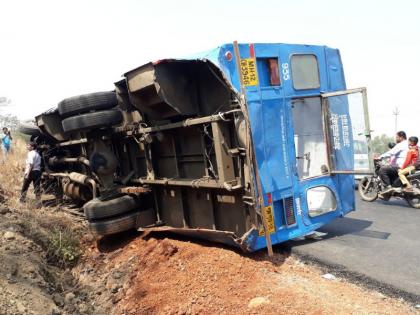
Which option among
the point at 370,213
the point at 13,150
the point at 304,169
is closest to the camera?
the point at 304,169

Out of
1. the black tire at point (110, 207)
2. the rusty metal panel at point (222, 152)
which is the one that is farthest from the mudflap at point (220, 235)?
the rusty metal panel at point (222, 152)

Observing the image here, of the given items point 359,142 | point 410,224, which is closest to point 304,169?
point 359,142

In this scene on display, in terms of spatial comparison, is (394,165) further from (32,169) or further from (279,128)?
(32,169)

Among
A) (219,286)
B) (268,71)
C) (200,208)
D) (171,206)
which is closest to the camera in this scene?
(219,286)

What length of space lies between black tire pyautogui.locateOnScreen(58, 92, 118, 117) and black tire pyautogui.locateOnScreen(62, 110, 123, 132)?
0.10 metres

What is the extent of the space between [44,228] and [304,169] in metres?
4.46

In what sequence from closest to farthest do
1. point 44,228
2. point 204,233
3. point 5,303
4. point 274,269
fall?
point 5,303 < point 274,269 < point 204,233 < point 44,228

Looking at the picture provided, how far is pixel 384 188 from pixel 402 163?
65 centimetres

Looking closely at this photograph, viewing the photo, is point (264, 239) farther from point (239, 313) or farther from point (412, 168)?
point (412, 168)

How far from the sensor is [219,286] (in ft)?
13.7

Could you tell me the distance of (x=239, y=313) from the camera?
11.9 ft

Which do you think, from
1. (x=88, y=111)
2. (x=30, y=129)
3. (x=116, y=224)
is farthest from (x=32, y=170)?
(x=116, y=224)

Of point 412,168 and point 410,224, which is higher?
A: point 412,168

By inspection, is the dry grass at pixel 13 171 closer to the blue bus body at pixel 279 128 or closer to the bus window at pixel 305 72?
the blue bus body at pixel 279 128
